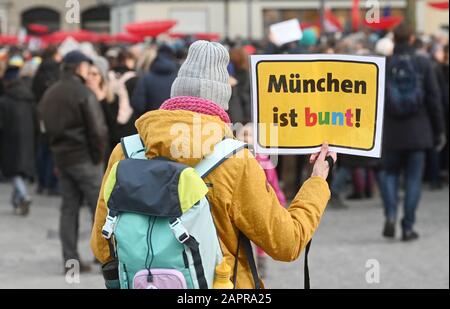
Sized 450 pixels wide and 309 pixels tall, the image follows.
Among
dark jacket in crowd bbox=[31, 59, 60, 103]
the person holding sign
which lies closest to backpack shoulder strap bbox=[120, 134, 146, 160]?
the person holding sign

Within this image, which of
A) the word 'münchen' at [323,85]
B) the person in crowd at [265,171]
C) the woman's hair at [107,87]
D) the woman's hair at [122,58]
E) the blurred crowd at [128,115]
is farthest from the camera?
the woman's hair at [122,58]

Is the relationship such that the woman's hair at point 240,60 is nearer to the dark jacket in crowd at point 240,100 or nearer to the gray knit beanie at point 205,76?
the dark jacket in crowd at point 240,100

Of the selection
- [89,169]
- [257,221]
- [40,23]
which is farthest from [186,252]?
[40,23]

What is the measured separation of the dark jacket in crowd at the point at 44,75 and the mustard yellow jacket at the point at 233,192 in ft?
34.6

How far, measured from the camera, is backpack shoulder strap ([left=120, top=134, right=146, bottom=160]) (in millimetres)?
3900

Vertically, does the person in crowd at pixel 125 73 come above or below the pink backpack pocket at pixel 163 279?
below

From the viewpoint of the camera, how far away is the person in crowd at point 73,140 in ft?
29.6

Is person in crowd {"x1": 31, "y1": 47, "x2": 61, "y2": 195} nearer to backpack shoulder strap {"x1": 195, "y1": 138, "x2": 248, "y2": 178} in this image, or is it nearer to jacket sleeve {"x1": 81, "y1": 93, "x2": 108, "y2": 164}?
jacket sleeve {"x1": 81, "y1": 93, "x2": 108, "y2": 164}

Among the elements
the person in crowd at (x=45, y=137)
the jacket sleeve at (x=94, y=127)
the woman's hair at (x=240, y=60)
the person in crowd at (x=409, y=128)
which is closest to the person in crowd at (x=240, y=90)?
the woman's hair at (x=240, y=60)

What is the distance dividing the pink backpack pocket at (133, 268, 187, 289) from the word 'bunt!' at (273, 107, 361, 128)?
91 cm

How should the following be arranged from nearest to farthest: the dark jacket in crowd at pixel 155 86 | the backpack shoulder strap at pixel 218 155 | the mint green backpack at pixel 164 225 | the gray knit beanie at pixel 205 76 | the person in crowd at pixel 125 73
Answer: the mint green backpack at pixel 164 225
the backpack shoulder strap at pixel 218 155
the gray knit beanie at pixel 205 76
the dark jacket in crowd at pixel 155 86
the person in crowd at pixel 125 73

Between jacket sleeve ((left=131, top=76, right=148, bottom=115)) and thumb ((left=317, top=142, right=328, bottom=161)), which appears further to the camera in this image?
jacket sleeve ((left=131, top=76, right=148, bottom=115))

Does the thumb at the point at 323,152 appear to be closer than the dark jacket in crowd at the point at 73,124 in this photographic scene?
Yes
